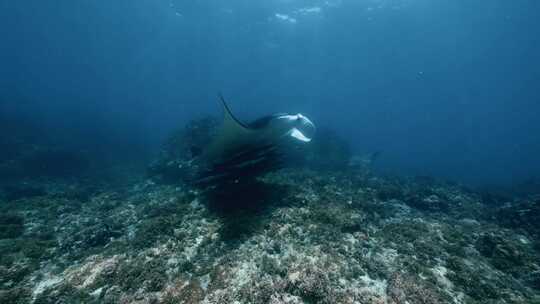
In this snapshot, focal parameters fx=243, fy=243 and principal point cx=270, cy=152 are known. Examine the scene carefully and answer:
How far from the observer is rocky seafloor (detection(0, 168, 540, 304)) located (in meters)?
4.07

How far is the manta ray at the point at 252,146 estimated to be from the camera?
224 inches

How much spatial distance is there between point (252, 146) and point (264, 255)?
2.42m

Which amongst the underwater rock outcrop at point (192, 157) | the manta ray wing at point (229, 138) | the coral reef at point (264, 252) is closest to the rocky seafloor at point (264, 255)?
the coral reef at point (264, 252)

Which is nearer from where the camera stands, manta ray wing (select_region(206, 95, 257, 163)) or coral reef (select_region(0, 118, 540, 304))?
coral reef (select_region(0, 118, 540, 304))

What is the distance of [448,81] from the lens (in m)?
67.1

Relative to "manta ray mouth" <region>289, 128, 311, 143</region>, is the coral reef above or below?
below

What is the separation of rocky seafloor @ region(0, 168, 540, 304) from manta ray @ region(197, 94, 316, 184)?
1080mm

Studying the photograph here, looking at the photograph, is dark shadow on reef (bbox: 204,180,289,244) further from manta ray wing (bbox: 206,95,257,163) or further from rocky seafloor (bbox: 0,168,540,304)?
manta ray wing (bbox: 206,95,257,163)

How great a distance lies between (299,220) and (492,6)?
4146 centimetres

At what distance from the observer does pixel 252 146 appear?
581 cm

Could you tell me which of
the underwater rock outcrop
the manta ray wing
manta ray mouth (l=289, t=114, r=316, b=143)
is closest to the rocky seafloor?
the manta ray wing

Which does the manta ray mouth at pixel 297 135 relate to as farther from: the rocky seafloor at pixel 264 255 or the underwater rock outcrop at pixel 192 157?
the underwater rock outcrop at pixel 192 157

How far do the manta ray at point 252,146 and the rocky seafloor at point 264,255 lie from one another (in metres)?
1.08

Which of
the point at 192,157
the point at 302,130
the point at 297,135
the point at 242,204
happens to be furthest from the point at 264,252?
the point at 192,157
